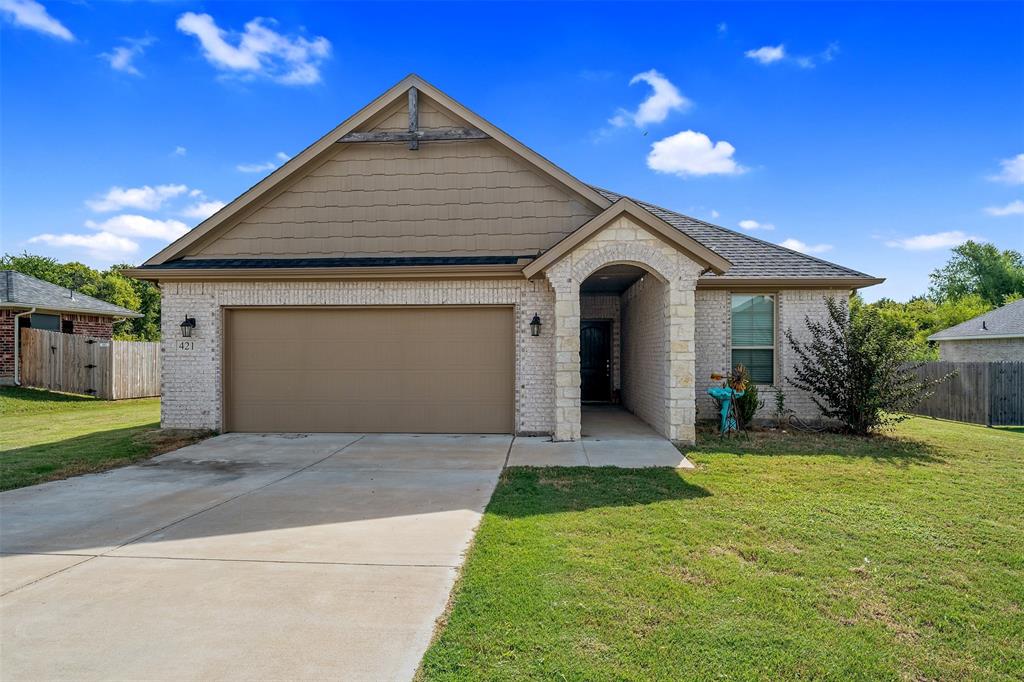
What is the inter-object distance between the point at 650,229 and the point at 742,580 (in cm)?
631

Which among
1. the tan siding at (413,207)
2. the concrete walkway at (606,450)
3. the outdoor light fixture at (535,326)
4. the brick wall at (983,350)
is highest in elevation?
the tan siding at (413,207)

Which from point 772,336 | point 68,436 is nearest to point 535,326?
point 772,336

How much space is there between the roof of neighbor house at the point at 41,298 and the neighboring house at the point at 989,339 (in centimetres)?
3309

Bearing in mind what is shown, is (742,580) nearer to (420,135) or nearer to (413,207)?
(413,207)

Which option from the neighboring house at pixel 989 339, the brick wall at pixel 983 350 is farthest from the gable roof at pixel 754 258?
the neighboring house at pixel 989 339

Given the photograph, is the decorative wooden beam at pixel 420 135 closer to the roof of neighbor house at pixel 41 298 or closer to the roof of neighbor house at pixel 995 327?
the roof of neighbor house at pixel 41 298

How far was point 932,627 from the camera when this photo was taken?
3162 mm

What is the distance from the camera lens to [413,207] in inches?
410

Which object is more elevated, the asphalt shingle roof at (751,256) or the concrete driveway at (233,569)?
the asphalt shingle roof at (751,256)

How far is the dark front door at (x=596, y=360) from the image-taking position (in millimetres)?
14719

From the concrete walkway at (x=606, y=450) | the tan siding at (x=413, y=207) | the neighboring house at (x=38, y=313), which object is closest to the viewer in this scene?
the concrete walkway at (x=606, y=450)

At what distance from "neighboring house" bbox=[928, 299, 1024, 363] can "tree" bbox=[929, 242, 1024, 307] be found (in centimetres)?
3198

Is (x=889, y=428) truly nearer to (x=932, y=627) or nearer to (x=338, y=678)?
(x=932, y=627)

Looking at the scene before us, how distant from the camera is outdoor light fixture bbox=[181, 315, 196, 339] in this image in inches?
397
